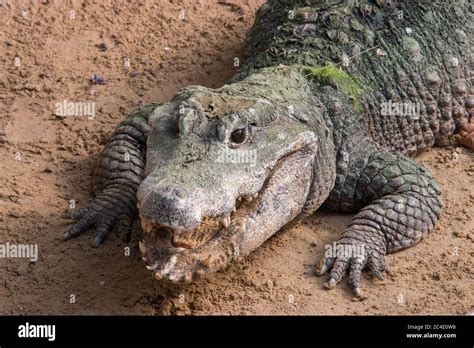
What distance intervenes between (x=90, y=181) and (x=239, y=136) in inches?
69.0

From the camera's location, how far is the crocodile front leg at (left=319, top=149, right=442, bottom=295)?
19.3ft

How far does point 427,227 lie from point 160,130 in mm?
2183

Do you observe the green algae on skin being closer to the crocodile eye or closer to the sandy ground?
the sandy ground

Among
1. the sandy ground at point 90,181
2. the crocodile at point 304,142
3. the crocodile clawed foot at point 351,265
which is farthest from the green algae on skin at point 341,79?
the crocodile clawed foot at point 351,265

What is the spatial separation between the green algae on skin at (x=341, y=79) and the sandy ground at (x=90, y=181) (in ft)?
3.05

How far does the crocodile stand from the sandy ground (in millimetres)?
170

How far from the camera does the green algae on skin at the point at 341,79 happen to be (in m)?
6.68

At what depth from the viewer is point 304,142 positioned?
5.90 metres

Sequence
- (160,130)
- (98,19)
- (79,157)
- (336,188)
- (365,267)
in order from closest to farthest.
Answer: (160,130) → (365,267) → (336,188) → (79,157) → (98,19)

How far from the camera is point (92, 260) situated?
581cm

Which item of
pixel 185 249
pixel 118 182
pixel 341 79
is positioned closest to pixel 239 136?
pixel 185 249

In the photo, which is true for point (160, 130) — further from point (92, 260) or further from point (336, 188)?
point (336, 188)

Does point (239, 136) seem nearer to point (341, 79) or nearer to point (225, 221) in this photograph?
point (225, 221)

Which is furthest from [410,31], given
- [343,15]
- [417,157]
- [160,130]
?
[160,130]
